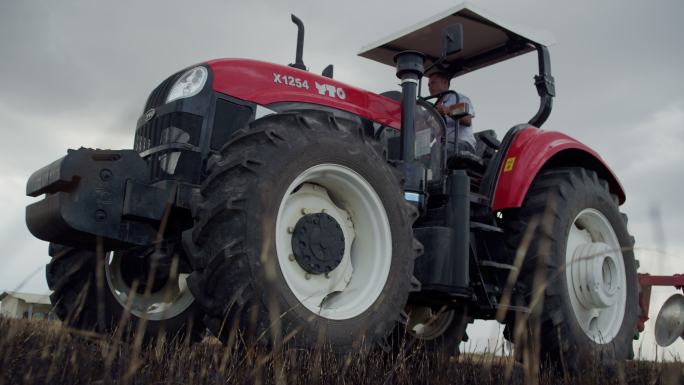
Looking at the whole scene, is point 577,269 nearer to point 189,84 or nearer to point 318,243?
point 318,243

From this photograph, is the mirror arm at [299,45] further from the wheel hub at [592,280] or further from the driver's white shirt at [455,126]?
the wheel hub at [592,280]

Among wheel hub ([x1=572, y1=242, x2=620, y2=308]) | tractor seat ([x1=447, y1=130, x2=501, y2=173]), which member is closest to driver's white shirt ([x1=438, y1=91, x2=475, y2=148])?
tractor seat ([x1=447, y1=130, x2=501, y2=173])

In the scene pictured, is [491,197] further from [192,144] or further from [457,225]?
[192,144]

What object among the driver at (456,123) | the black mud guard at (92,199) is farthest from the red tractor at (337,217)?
the driver at (456,123)

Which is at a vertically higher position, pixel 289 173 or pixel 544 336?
pixel 289 173

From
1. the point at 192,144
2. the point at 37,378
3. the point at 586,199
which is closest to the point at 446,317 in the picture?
the point at 586,199

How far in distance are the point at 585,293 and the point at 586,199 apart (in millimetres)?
669

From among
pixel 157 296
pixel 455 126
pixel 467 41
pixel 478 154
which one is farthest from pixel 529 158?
pixel 157 296

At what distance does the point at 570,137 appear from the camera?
512 centimetres

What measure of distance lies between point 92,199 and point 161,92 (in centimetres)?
107

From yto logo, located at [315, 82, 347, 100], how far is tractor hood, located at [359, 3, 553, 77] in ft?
3.13

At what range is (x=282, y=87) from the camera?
4070 millimetres

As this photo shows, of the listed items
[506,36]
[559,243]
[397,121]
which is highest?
[506,36]

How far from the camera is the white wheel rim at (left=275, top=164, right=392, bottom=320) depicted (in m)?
3.29
